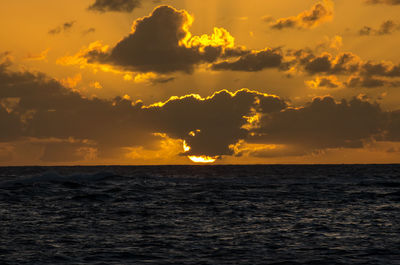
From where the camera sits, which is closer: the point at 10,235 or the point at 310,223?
the point at 10,235

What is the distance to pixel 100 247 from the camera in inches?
984

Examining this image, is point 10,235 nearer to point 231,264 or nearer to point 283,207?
point 231,264

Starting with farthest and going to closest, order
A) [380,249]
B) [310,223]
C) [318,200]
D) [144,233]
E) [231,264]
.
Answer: [318,200]
[310,223]
[144,233]
[380,249]
[231,264]

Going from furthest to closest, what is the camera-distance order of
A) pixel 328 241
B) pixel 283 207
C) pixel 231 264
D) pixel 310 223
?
pixel 283 207 < pixel 310 223 < pixel 328 241 < pixel 231 264

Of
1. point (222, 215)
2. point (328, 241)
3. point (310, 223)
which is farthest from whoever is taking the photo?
point (222, 215)

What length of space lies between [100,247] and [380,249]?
13.1 meters

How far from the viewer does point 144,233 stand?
29.5 meters

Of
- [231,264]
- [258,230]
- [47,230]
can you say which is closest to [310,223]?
[258,230]

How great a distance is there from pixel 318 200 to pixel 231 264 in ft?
101

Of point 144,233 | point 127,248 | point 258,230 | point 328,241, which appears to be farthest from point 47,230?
point 328,241

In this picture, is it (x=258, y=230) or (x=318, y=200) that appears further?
(x=318, y=200)

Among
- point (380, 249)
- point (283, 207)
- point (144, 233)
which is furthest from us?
point (283, 207)

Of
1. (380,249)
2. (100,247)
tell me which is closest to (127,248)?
(100,247)

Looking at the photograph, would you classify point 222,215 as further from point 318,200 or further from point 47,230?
point 318,200
